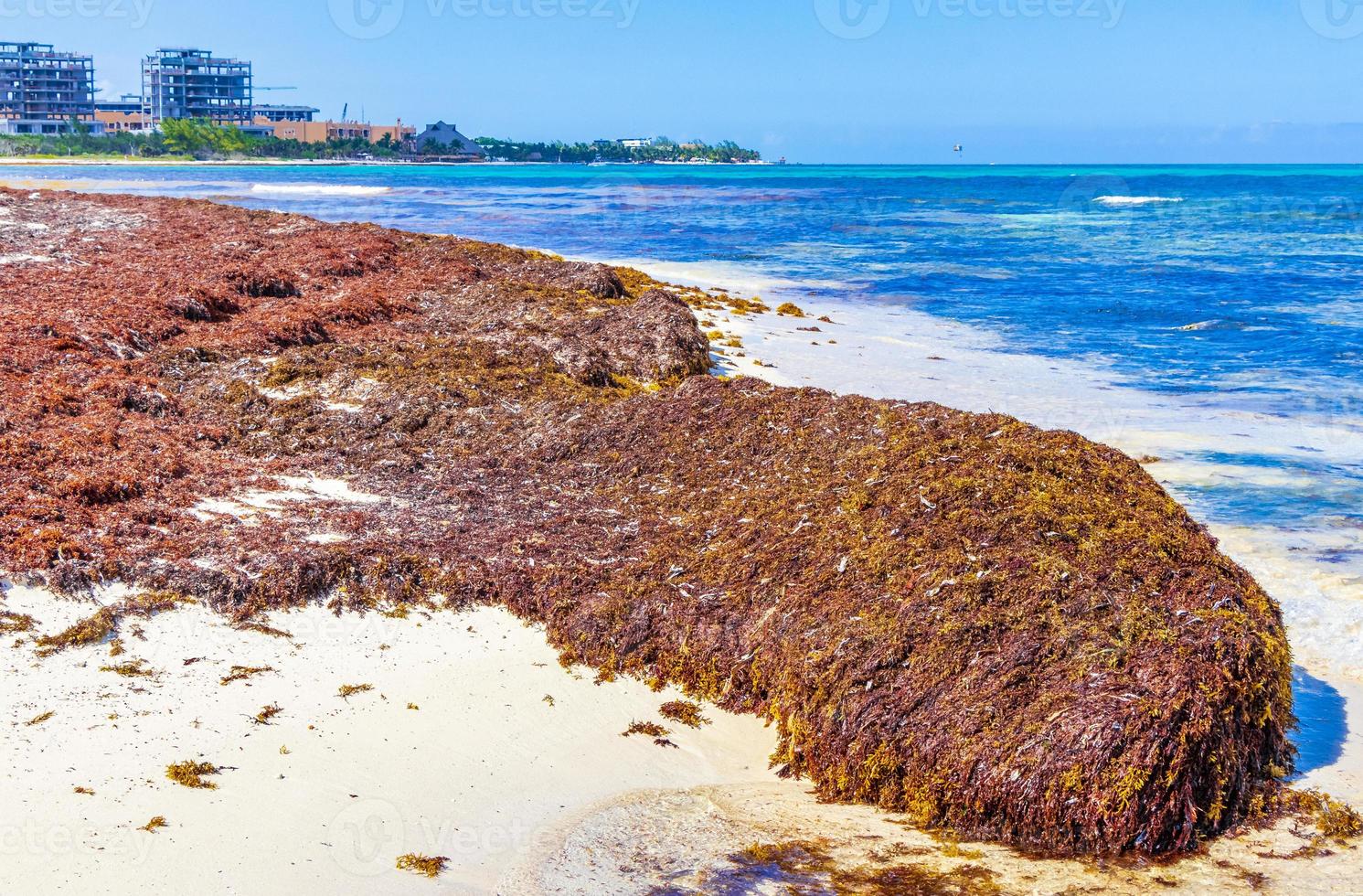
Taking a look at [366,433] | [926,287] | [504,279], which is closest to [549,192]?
[926,287]

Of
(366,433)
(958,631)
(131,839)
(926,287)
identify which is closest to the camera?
(131,839)

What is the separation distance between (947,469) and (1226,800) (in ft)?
8.33

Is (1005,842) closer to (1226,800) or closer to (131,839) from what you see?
(1226,800)

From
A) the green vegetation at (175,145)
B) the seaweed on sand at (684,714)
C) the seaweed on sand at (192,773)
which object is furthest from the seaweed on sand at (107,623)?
the green vegetation at (175,145)

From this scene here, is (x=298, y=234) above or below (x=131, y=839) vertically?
above

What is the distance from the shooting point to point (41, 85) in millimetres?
135875

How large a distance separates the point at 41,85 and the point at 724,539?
160366 mm

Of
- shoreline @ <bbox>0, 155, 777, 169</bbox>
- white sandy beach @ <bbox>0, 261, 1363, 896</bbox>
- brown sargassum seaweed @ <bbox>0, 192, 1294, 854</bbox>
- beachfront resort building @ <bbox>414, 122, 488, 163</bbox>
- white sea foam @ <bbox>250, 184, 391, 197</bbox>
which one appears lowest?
white sandy beach @ <bbox>0, 261, 1363, 896</bbox>

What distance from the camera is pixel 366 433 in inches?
336

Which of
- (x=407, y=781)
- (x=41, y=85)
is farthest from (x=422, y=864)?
(x=41, y=85)

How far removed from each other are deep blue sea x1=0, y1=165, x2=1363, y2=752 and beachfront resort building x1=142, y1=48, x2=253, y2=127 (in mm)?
104759

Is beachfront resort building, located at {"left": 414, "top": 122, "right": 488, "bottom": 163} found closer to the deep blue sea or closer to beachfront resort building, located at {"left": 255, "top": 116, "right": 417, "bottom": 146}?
beachfront resort building, located at {"left": 255, "top": 116, "right": 417, "bottom": 146}
